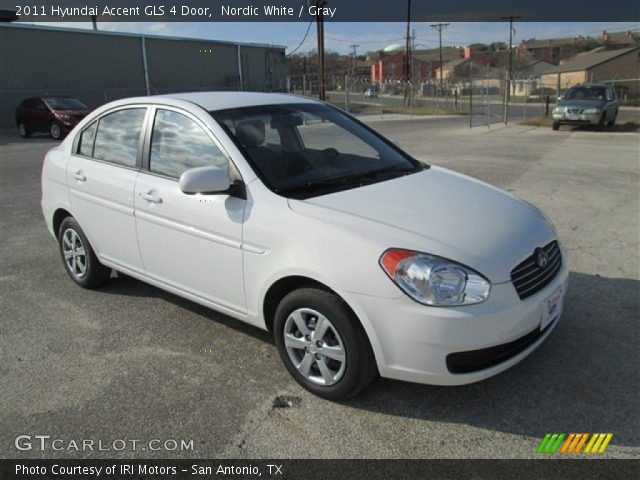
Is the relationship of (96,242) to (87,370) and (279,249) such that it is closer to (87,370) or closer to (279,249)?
(87,370)

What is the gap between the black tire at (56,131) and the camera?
20864 millimetres

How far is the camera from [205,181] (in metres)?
3.23

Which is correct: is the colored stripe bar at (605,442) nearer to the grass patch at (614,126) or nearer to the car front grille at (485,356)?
the car front grille at (485,356)

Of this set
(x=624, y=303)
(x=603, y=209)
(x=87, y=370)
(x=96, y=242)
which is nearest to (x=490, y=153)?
(x=603, y=209)

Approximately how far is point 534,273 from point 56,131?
21.7 metres

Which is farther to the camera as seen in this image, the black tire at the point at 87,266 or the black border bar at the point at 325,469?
the black tire at the point at 87,266

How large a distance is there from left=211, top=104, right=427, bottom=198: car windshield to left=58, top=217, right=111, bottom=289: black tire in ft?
6.11

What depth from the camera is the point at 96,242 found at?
14.9 ft

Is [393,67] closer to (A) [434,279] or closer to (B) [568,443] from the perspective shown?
(A) [434,279]

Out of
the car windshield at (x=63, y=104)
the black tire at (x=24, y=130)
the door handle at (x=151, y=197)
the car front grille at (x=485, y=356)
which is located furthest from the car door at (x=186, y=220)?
the black tire at (x=24, y=130)

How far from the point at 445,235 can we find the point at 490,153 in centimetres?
1148

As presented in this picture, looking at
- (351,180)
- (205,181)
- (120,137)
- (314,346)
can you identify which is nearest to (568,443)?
(314,346)

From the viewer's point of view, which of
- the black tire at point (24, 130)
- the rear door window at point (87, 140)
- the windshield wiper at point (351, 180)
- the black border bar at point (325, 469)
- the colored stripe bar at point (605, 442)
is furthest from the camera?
the black tire at point (24, 130)

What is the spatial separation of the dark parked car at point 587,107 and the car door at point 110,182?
60.0 feet
